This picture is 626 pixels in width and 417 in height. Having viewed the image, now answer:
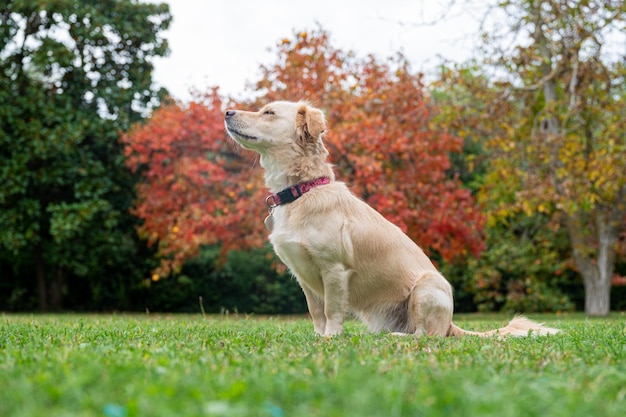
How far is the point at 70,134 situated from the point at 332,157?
625 cm

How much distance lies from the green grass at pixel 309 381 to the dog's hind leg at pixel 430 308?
117 cm

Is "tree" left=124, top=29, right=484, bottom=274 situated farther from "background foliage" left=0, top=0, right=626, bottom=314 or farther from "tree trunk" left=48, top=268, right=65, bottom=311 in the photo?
"tree trunk" left=48, top=268, right=65, bottom=311

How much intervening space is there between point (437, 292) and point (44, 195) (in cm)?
1320

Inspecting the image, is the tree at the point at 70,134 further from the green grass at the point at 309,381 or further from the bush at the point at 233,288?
the green grass at the point at 309,381

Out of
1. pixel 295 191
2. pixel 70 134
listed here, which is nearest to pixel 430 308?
pixel 295 191

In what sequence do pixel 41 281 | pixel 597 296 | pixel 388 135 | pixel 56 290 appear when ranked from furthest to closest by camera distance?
1. pixel 56 290
2. pixel 41 281
3. pixel 597 296
4. pixel 388 135

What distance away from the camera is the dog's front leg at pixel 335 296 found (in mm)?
4898

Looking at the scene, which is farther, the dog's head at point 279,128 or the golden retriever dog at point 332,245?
the dog's head at point 279,128

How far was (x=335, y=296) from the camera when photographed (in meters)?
4.93

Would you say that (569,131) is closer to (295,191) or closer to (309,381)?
(295,191)

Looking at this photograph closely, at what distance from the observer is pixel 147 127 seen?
527 inches

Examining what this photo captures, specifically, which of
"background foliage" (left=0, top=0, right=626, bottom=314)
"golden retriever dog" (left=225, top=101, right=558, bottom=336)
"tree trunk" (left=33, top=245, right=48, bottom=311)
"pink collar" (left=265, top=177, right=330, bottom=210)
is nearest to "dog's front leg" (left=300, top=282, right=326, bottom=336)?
"golden retriever dog" (left=225, top=101, right=558, bottom=336)

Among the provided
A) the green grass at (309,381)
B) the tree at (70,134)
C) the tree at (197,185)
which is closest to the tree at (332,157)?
the tree at (197,185)

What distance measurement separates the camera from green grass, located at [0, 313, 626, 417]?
1937mm
